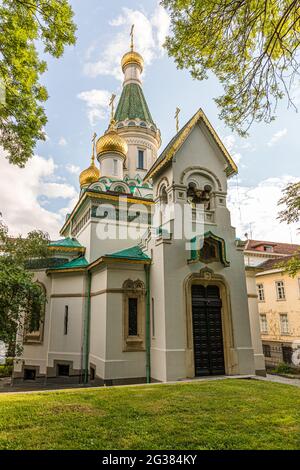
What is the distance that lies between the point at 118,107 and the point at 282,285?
17.8 metres

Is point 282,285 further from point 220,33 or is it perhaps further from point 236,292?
point 220,33

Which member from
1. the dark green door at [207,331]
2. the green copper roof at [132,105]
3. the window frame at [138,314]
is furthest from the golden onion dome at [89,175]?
the dark green door at [207,331]

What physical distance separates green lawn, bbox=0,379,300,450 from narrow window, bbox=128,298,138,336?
12.2 feet

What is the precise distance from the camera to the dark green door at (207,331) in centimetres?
1012

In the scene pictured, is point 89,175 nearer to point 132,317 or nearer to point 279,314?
point 132,317

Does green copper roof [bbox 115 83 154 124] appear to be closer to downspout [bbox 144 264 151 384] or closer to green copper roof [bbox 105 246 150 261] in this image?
green copper roof [bbox 105 246 150 261]

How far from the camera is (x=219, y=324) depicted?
10.8 metres

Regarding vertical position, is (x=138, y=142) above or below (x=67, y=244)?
above

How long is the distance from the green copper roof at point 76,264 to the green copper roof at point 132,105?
1121cm

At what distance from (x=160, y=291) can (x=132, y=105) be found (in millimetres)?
15859

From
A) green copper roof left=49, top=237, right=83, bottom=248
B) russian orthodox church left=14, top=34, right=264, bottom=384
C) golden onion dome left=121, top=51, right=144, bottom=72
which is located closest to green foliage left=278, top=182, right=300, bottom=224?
russian orthodox church left=14, top=34, right=264, bottom=384

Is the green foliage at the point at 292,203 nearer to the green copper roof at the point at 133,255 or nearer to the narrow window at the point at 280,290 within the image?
the green copper roof at the point at 133,255

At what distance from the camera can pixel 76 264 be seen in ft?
43.5

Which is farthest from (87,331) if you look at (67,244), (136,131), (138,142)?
(136,131)
